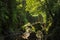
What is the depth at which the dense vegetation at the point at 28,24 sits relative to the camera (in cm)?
1016

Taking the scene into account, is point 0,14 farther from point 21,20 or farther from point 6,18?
point 21,20

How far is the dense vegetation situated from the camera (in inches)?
400

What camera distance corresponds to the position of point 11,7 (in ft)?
34.6

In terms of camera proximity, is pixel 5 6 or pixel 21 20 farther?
pixel 21 20

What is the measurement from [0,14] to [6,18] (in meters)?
0.37

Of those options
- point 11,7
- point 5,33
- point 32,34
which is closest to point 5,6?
point 11,7

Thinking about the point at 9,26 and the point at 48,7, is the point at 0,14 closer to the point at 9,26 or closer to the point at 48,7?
the point at 9,26

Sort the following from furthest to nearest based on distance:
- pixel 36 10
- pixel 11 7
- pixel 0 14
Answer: pixel 36 10
pixel 11 7
pixel 0 14

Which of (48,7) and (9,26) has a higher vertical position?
(48,7)

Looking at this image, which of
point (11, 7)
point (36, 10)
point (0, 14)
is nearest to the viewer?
point (0, 14)

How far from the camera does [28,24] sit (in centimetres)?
1121

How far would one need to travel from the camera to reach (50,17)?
441 inches

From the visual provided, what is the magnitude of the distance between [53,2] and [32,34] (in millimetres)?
1837

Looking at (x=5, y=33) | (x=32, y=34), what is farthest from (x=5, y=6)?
(x=32, y=34)
